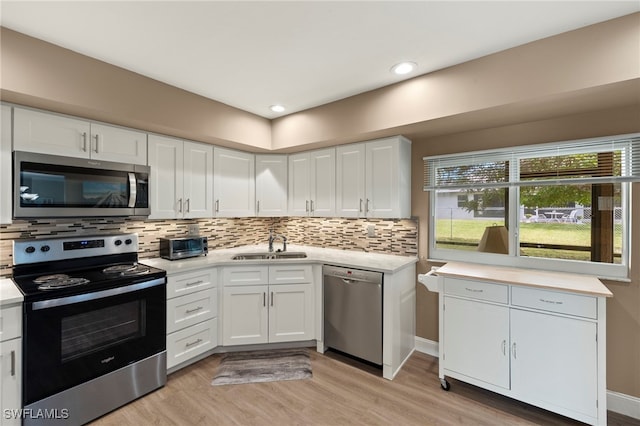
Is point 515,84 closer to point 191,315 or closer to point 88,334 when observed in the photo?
point 191,315

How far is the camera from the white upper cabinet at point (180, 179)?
8.92ft

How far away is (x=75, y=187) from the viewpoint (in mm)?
2191

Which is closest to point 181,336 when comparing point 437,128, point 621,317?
point 437,128

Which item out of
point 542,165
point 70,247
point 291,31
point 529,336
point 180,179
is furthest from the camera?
point 180,179

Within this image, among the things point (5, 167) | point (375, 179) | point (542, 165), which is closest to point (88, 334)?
point (5, 167)

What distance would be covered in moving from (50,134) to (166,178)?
2.84 feet

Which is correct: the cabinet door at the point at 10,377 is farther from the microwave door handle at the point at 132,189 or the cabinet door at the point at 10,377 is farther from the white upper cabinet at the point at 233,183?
the white upper cabinet at the point at 233,183

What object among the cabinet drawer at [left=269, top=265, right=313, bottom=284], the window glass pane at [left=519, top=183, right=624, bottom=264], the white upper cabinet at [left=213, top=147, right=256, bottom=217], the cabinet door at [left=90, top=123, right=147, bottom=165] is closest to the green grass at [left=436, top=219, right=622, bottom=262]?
the window glass pane at [left=519, top=183, right=624, bottom=264]

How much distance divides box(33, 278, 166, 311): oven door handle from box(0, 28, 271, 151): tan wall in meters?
1.28

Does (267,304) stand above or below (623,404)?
above

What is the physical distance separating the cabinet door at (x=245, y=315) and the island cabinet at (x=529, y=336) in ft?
5.35

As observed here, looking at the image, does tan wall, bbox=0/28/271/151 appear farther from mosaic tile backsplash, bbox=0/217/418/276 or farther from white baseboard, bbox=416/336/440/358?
white baseboard, bbox=416/336/440/358

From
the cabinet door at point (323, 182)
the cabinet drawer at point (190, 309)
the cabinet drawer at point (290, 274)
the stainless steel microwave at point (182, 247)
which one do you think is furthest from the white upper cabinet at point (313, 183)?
the cabinet drawer at point (190, 309)

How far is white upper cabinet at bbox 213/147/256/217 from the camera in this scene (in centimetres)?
322
